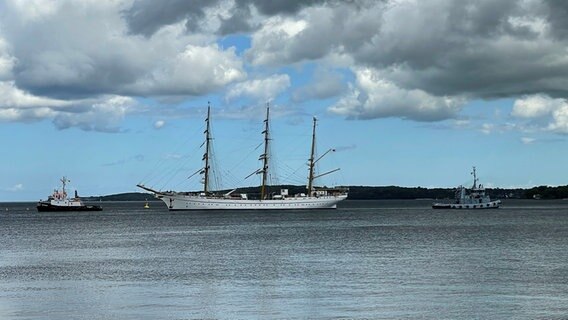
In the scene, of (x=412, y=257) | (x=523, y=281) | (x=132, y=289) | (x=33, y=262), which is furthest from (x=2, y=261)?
(x=523, y=281)

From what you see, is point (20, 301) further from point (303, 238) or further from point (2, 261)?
point (303, 238)

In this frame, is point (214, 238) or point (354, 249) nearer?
point (354, 249)

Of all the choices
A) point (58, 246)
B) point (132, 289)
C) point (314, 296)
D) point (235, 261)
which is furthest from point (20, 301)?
point (58, 246)

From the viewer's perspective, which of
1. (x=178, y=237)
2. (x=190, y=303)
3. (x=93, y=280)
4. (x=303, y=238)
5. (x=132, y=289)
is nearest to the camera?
(x=190, y=303)

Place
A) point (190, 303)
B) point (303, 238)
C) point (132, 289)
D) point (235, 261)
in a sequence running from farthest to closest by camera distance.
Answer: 1. point (303, 238)
2. point (235, 261)
3. point (132, 289)
4. point (190, 303)

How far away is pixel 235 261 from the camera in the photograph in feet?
240

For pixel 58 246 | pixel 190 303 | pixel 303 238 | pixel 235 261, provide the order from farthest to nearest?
pixel 303 238 < pixel 58 246 < pixel 235 261 < pixel 190 303

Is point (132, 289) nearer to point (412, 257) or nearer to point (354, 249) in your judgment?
point (412, 257)

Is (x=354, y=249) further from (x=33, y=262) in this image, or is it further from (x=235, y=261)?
(x=33, y=262)

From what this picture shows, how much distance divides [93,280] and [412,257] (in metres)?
29.1

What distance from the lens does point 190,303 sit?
44969mm

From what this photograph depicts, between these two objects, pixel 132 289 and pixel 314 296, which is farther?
pixel 132 289

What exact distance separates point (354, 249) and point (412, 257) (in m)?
12.1

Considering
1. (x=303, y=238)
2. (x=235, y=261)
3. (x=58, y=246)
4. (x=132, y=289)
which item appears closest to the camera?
(x=132, y=289)
